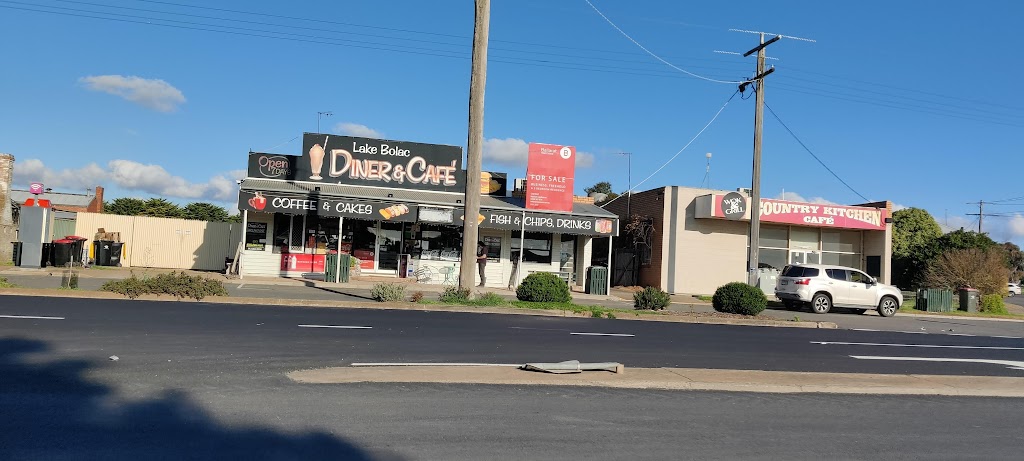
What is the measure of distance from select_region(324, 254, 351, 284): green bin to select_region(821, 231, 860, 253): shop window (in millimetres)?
22052

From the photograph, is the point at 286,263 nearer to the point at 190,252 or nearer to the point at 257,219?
the point at 257,219

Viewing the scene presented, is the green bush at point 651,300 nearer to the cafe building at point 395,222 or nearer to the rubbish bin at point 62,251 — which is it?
the cafe building at point 395,222

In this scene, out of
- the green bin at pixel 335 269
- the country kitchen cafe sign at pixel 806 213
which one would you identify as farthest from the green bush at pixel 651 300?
the country kitchen cafe sign at pixel 806 213

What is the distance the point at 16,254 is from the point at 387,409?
84.3 feet

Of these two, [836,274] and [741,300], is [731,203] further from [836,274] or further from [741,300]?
[741,300]

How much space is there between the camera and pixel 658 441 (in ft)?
21.5

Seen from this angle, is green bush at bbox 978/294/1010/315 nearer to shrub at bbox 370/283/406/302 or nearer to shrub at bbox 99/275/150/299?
shrub at bbox 370/283/406/302

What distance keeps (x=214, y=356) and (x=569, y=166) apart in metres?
20.3

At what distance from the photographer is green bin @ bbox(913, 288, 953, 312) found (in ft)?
97.0

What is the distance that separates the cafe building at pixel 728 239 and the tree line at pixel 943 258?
244cm

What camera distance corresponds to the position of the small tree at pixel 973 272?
32438 mm

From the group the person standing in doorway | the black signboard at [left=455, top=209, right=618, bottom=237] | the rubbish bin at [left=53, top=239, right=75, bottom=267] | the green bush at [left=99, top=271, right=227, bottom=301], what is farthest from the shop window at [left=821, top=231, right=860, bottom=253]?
the rubbish bin at [left=53, top=239, right=75, bottom=267]

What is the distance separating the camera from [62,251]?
27094 mm

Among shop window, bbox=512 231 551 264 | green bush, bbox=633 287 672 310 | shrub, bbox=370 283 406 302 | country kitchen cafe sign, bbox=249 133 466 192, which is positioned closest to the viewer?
shrub, bbox=370 283 406 302
